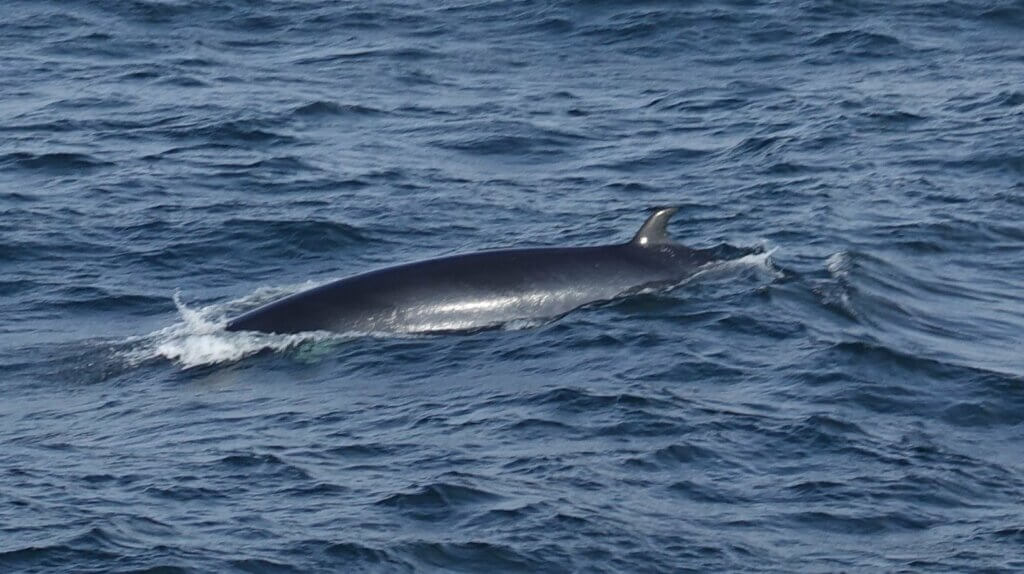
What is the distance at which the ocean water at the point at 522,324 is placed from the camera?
1314 cm

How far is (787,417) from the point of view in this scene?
15047 mm

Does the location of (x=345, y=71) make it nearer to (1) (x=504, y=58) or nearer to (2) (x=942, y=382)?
(1) (x=504, y=58)

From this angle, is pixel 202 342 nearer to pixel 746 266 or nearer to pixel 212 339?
pixel 212 339

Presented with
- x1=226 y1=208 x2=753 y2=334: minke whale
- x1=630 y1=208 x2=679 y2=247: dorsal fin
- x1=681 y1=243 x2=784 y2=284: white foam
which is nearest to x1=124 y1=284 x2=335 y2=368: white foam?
x1=226 y1=208 x2=753 y2=334: minke whale

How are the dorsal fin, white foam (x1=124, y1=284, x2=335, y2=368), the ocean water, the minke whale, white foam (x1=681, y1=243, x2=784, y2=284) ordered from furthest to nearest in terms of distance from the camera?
white foam (x1=681, y1=243, x2=784, y2=284)
the dorsal fin
the minke whale
white foam (x1=124, y1=284, x2=335, y2=368)
the ocean water

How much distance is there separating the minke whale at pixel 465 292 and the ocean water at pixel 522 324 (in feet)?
0.76

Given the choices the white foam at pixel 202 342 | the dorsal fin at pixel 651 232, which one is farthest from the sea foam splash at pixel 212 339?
the dorsal fin at pixel 651 232

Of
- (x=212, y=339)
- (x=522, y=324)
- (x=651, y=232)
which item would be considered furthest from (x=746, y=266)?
(x=212, y=339)

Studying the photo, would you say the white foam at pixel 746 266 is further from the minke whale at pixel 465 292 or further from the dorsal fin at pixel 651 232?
the minke whale at pixel 465 292

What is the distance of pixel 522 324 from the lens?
17359 millimetres

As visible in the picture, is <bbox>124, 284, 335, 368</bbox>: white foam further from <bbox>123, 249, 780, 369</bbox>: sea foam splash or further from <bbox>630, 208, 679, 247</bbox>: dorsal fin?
<bbox>630, 208, 679, 247</bbox>: dorsal fin

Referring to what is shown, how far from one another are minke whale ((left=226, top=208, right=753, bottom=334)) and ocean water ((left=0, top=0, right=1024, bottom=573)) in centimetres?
23

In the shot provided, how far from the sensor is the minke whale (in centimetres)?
1725

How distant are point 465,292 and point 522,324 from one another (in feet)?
1.86
